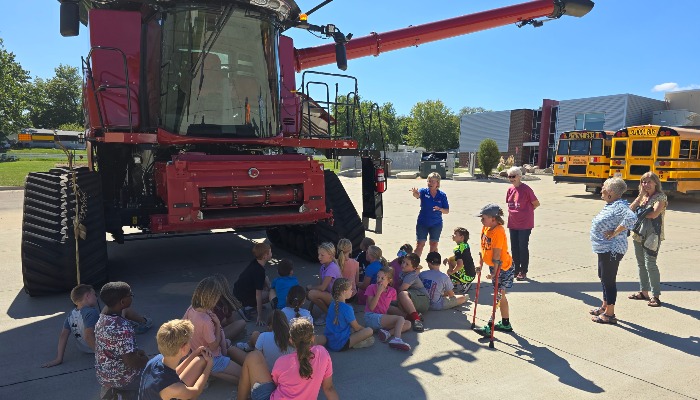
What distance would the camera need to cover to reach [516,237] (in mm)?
6445

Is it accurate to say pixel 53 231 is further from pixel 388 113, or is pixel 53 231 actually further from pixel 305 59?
pixel 388 113

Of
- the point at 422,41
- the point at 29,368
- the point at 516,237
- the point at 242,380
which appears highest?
the point at 422,41

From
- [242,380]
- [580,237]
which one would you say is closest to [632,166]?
[580,237]

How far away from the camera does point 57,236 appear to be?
520 centimetres

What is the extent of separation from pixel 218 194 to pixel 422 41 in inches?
233

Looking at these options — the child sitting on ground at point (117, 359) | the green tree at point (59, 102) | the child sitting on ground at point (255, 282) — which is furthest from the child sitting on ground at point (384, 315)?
the green tree at point (59, 102)

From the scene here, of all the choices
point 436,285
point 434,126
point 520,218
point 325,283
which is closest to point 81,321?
point 325,283

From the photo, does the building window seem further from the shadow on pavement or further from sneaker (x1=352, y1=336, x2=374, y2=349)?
sneaker (x1=352, y1=336, x2=374, y2=349)

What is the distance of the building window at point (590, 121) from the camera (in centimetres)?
4183

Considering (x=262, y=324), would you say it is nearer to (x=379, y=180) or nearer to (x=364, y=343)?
(x=364, y=343)

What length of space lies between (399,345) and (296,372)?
1.53m

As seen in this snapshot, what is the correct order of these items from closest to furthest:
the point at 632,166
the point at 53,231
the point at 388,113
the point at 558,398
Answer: the point at 558,398 < the point at 53,231 < the point at 632,166 < the point at 388,113

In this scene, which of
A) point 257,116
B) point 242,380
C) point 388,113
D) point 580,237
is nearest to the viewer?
point 242,380

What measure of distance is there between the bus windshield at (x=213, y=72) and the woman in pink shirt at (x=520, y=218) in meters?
3.55
